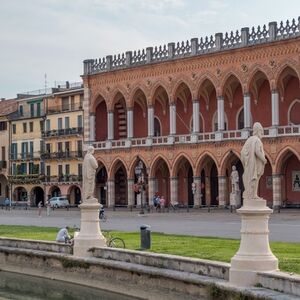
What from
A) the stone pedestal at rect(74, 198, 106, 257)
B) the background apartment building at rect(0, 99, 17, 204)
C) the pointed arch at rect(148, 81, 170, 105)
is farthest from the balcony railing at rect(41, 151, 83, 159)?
the stone pedestal at rect(74, 198, 106, 257)


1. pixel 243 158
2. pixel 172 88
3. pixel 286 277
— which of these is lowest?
pixel 286 277

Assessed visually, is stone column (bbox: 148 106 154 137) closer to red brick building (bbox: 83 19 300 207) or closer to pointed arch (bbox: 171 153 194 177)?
red brick building (bbox: 83 19 300 207)

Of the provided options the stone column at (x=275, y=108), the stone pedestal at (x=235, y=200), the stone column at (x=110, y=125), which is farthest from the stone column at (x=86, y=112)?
the stone column at (x=275, y=108)

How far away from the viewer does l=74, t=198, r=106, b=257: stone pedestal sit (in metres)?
24.9

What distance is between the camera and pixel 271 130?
56594 millimetres

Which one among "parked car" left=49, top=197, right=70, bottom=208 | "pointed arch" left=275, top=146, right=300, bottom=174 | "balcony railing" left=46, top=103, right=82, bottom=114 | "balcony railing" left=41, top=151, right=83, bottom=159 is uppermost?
"balcony railing" left=46, top=103, right=82, bottom=114

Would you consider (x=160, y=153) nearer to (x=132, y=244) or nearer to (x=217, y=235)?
(x=217, y=235)

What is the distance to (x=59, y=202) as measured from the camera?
76.9 meters

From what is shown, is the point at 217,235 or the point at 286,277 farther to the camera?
the point at 217,235

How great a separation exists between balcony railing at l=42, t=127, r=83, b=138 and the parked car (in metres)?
6.42

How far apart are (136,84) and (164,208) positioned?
33.5ft

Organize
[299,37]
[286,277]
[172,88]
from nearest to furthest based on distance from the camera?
[286,277]
[299,37]
[172,88]

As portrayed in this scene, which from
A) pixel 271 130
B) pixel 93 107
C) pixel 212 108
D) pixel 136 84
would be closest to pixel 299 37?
pixel 271 130

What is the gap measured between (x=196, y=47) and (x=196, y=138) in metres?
6.69
